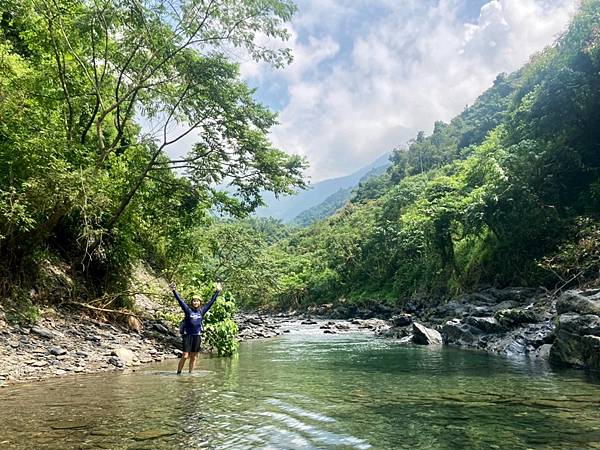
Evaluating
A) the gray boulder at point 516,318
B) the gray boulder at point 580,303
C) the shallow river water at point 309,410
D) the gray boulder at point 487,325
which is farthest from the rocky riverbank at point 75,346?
the gray boulder at point 516,318

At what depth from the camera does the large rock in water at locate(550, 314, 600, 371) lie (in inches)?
469

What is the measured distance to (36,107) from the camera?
14.4m

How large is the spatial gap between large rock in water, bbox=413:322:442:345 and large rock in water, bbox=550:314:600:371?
26.9ft

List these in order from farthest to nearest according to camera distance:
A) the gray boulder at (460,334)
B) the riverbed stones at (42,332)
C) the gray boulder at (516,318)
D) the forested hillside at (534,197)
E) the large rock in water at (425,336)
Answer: the forested hillside at (534,197) → the large rock in water at (425,336) → the gray boulder at (460,334) → the gray boulder at (516,318) → the riverbed stones at (42,332)

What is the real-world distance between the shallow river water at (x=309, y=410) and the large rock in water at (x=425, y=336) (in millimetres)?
8886

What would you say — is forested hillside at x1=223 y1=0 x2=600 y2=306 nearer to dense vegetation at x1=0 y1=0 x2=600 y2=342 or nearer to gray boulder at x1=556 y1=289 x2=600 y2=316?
dense vegetation at x1=0 y1=0 x2=600 y2=342

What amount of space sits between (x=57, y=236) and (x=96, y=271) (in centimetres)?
193

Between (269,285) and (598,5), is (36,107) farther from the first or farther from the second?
(598,5)

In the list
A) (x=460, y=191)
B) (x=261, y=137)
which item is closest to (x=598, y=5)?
(x=460, y=191)

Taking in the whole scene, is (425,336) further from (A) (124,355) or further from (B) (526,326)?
(A) (124,355)

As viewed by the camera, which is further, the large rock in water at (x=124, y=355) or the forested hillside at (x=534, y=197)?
the forested hillside at (x=534, y=197)

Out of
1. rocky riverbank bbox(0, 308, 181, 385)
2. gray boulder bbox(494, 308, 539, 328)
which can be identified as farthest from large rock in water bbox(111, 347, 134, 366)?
gray boulder bbox(494, 308, 539, 328)

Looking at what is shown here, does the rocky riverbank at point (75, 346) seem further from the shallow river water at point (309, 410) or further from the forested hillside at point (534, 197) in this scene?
the forested hillside at point (534, 197)

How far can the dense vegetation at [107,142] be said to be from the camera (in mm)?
12953
